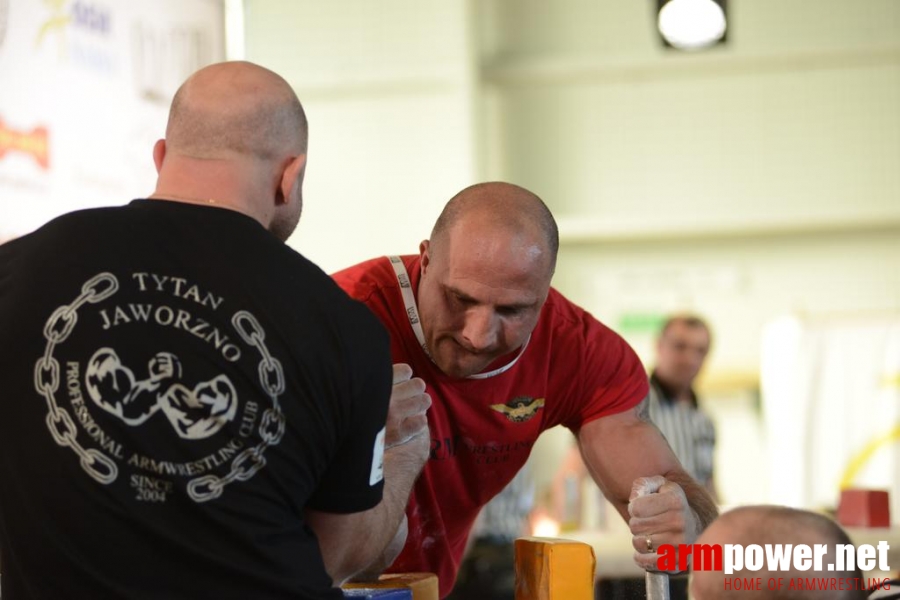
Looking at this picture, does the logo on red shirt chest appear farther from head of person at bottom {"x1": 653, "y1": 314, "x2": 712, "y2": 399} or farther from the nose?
head of person at bottom {"x1": 653, "y1": 314, "x2": 712, "y2": 399}

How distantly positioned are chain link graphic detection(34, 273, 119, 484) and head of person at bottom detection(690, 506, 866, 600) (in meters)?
0.72

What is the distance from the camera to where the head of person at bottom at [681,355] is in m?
5.36

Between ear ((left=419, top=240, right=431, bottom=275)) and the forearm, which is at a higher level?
ear ((left=419, top=240, right=431, bottom=275))

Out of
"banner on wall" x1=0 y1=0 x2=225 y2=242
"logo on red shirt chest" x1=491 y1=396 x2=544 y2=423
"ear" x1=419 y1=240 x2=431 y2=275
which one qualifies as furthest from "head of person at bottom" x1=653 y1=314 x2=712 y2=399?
"ear" x1=419 y1=240 x2=431 y2=275

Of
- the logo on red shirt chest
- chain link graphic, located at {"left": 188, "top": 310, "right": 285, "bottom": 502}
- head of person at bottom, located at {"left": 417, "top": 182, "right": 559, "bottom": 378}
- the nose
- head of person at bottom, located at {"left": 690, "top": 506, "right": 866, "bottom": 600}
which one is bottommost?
head of person at bottom, located at {"left": 690, "top": 506, "right": 866, "bottom": 600}

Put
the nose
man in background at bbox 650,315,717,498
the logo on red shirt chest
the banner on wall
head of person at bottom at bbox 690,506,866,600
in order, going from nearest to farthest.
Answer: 1. head of person at bottom at bbox 690,506,866,600
2. the nose
3. the logo on red shirt chest
4. the banner on wall
5. man in background at bbox 650,315,717,498

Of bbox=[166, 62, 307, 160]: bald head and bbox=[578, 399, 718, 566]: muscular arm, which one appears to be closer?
bbox=[166, 62, 307, 160]: bald head

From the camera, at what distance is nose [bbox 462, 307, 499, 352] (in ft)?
6.57

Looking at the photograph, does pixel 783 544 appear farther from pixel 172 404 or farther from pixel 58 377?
pixel 58 377

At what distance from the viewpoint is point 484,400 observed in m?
2.26

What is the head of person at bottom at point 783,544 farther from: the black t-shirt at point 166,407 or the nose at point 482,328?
the nose at point 482,328

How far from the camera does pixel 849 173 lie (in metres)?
6.80

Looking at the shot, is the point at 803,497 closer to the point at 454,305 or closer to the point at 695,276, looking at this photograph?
the point at 695,276

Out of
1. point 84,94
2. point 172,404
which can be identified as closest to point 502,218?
point 172,404
